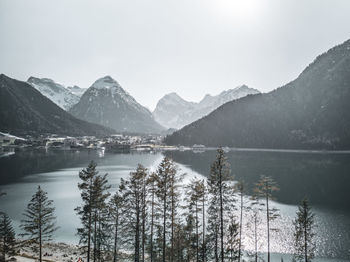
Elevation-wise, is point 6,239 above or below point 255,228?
above

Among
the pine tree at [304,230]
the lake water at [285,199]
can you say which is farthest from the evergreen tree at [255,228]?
the pine tree at [304,230]

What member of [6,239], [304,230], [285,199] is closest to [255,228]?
[304,230]

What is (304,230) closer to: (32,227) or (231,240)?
(231,240)

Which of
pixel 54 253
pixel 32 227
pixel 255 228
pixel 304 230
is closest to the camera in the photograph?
pixel 32 227

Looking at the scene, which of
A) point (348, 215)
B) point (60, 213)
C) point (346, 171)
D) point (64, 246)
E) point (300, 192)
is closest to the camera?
point (64, 246)

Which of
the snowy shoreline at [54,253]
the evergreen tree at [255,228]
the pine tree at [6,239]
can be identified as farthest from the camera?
the snowy shoreline at [54,253]

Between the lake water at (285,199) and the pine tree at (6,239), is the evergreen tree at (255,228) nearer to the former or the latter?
the lake water at (285,199)

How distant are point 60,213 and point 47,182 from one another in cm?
5405

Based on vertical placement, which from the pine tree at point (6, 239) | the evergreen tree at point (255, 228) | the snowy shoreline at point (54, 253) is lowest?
the snowy shoreline at point (54, 253)

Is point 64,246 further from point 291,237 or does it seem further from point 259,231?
point 291,237

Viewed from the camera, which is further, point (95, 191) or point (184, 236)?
point (184, 236)

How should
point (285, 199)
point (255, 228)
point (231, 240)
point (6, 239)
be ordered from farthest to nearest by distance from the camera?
point (285, 199) < point (255, 228) < point (231, 240) < point (6, 239)

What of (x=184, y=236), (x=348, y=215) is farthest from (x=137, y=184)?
(x=348, y=215)

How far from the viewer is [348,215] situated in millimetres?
69125
